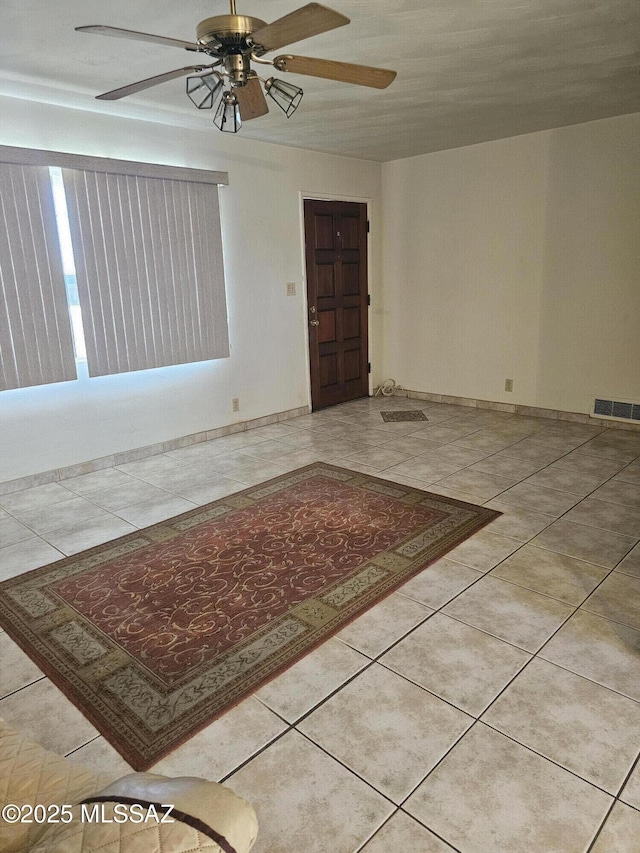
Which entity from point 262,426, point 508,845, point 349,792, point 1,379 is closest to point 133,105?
point 1,379

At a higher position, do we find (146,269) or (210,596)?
(146,269)

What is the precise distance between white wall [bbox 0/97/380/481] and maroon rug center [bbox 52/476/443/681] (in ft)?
5.01

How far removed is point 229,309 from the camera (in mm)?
4969

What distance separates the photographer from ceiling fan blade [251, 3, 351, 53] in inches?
65.6

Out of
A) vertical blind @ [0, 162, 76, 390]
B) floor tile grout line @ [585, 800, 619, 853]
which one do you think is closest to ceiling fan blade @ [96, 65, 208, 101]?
vertical blind @ [0, 162, 76, 390]

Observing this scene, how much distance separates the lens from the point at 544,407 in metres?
5.40

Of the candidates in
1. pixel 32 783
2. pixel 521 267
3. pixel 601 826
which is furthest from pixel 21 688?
pixel 521 267

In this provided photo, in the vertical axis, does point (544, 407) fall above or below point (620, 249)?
below

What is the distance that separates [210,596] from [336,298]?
4.07 metres

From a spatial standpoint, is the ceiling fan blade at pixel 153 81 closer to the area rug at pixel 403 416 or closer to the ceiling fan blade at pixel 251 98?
the ceiling fan blade at pixel 251 98

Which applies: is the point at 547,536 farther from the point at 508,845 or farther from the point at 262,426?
A: the point at 262,426

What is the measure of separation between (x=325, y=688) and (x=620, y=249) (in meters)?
4.39

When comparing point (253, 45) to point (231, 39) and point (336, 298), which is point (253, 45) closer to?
point (231, 39)

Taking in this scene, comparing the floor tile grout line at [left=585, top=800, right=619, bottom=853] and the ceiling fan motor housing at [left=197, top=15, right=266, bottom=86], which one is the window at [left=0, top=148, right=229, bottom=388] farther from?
the floor tile grout line at [left=585, top=800, right=619, bottom=853]
